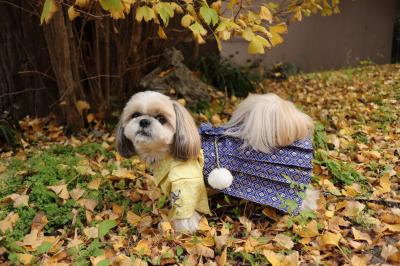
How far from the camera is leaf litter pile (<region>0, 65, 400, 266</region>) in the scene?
2643mm

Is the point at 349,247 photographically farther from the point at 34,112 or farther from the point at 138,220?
the point at 34,112

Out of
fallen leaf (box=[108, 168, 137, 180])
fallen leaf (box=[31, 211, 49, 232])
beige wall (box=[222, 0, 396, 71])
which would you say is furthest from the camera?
beige wall (box=[222, 0, 396, 71])

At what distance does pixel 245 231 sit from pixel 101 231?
0.99m

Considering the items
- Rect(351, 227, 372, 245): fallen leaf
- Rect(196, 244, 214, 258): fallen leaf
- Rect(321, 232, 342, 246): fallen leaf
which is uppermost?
Rect(321, 232, 342, 246): fallen leaf

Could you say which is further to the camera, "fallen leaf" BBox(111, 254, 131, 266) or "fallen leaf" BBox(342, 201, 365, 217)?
"fallen leaf" BBox(342, 201, 365, 217)

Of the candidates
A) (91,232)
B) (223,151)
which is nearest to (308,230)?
(223,151)

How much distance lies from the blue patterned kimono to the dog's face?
0.88 feet

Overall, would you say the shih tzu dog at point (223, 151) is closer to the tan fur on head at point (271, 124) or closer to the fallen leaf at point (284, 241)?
the tan fur on head at point (271, 124)

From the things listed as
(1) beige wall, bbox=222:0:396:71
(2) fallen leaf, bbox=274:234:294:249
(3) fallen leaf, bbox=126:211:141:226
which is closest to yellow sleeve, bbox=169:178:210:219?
(3) fallen leaf, bbox=126:211:141:226

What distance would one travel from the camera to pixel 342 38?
10.5m

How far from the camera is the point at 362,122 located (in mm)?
4762

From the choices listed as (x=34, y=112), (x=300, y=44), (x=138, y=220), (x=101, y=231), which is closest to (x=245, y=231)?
(x=138, y=220)

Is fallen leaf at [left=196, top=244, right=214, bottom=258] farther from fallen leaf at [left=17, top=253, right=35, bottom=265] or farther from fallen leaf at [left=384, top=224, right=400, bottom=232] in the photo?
fallen leaf at [left=384, top=224, right=400, bottom=232]

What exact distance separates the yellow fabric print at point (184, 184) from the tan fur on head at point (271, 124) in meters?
0.42
